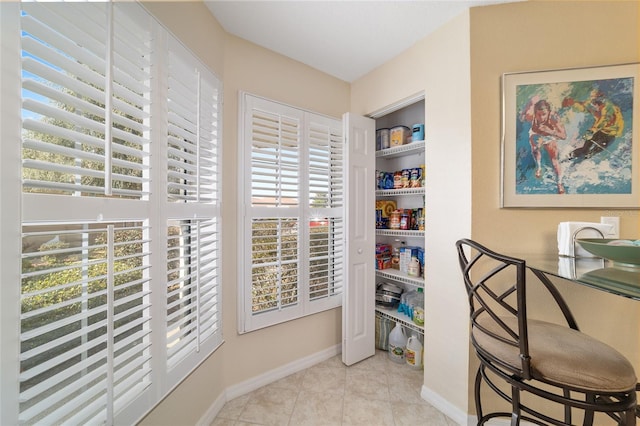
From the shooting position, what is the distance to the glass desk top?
29.1 inches

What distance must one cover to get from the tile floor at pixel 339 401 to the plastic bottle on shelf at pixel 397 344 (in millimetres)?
97

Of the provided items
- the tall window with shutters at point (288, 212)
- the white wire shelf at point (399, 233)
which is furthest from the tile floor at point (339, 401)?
the white wire shelf at point (399, 233)

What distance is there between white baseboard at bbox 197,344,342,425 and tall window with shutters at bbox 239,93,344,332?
40 cm

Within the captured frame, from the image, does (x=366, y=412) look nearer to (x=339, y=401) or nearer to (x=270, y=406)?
(x=339, y=401)

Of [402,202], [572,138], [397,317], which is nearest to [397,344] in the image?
[397,317]

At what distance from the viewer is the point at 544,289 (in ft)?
4.60

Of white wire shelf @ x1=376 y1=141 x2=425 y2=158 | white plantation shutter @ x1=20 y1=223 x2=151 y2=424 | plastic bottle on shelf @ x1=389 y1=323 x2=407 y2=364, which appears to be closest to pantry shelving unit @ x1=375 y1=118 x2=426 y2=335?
white wire shelf @ x1=376 y1=141 x2=425 y2=158

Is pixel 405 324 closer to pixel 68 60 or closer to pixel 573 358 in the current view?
pixel 573 358

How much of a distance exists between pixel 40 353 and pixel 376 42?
2371 mm

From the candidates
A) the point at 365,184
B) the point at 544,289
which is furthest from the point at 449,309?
the point at 365,184

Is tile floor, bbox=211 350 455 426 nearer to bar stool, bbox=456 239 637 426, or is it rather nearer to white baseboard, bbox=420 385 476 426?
white baseboard, bbox=420 385 476 426

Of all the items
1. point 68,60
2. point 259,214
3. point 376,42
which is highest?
point 376,42

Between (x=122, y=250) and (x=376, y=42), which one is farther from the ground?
(x=376, y=42)

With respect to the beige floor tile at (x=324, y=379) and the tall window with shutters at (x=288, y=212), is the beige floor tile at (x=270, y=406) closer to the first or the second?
the beige floor tile at (x=324, y=379)
